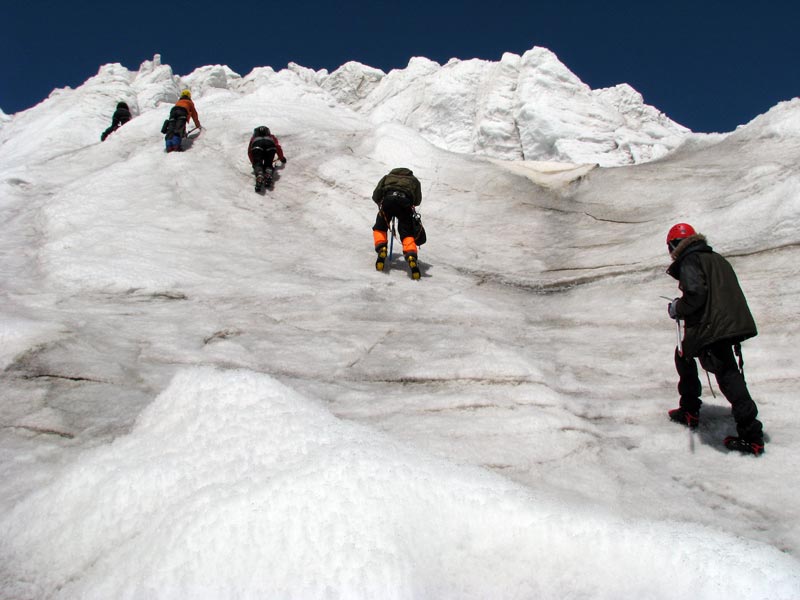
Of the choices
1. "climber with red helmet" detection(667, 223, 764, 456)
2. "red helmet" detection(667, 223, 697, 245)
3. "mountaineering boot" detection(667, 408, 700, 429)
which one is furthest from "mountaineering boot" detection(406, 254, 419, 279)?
"mountaineering boot" detection(667, 408, 700, 429)

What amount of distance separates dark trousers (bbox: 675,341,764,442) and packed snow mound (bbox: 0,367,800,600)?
1.57 meters

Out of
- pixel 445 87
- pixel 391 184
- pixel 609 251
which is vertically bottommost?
pixel 609 251

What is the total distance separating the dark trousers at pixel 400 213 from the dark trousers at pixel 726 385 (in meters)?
4.50

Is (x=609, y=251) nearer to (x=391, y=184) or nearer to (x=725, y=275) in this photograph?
(x=391, y=184)

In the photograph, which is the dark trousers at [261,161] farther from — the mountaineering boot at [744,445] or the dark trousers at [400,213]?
the mountaineering boot at [744,445]

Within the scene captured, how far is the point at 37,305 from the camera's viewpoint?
6.13 meters

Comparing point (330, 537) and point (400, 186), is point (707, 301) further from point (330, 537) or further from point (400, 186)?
point (400, 186)

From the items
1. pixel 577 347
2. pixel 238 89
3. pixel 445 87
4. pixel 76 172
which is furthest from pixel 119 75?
pixel 577 347

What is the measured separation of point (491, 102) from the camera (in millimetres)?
33312

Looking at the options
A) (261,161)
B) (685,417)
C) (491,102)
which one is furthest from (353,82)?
(685,417)

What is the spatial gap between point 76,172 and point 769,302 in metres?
13.0

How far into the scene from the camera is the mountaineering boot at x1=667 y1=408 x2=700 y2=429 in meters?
4.27

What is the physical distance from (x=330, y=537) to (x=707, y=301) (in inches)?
129

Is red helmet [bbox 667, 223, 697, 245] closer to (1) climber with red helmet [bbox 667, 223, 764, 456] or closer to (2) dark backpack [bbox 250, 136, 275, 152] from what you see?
(1) climber with red helmet [bbox 667, 223, 764, 456]
